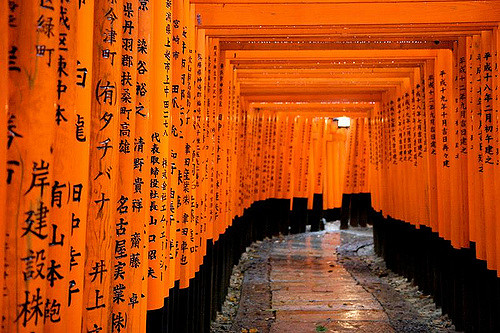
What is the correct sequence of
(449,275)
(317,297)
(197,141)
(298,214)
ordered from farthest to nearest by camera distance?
(298,214) < (317,297) < (449,275) < (197,141)

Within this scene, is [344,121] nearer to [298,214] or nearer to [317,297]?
[298,214]

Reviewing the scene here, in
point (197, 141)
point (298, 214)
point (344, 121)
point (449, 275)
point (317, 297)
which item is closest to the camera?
point (197, 141)

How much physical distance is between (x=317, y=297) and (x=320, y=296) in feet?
0.30

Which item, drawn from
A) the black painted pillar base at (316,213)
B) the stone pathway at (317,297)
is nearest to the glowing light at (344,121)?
the black painted pillar base at (316,213)

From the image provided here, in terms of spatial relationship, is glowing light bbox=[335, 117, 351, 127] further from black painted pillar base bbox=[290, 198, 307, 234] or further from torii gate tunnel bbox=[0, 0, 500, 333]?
black painted pillar base bbox=[290, 198, 307, 234]

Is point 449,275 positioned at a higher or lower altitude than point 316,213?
lower

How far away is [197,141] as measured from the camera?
5.29 meters

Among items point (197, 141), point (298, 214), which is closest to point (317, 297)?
point (197, 141)

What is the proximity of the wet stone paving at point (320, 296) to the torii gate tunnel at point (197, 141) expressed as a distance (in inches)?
16.7

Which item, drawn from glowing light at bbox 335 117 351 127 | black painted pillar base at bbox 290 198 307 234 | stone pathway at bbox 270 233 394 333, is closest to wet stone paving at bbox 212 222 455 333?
stone pathway at bbox 270 233 394 333

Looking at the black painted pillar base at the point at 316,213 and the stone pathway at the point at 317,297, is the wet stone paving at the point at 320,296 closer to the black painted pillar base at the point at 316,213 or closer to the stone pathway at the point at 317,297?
the stone pathway at the point at 317,297

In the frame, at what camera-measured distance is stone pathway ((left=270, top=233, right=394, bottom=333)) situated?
6.91m

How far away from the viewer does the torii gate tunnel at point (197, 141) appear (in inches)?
71.0

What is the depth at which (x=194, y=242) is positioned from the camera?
200 inches
